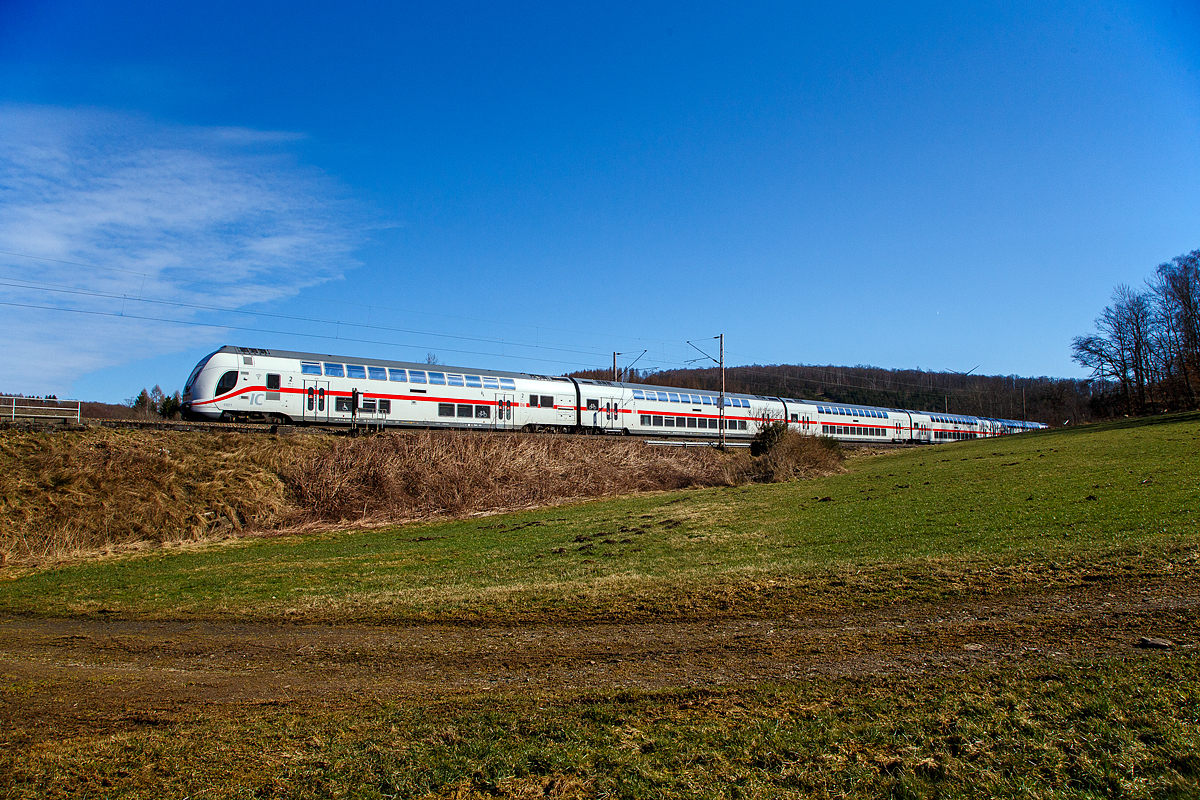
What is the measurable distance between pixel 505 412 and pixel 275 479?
13.9 meters

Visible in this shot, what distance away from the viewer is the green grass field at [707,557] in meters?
8.58

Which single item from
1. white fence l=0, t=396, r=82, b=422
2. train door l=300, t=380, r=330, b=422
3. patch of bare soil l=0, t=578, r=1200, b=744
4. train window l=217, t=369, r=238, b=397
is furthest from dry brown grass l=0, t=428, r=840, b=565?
patch of bare soil l=0, t=578, r=1200, b=744

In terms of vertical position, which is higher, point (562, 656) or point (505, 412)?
point (505, 412)

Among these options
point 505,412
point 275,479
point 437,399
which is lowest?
point 275,479

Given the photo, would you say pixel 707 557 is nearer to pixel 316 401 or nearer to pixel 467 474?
pixel 467 474

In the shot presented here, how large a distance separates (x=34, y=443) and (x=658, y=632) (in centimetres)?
2510

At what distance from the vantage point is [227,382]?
28.4m

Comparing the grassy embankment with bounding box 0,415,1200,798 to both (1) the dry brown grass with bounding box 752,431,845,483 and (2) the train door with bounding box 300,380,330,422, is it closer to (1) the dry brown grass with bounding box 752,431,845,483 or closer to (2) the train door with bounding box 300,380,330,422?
(1) the dry brown grass with bounding box 752,431,845,483

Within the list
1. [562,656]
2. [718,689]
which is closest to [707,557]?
[562,656]

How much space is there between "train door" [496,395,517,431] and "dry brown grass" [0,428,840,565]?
4.42m

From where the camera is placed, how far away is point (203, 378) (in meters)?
28.3

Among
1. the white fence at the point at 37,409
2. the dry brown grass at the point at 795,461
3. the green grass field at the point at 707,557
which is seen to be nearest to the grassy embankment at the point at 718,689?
the green grass field at the point at 707,557

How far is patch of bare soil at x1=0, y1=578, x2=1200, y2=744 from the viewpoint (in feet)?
18.8

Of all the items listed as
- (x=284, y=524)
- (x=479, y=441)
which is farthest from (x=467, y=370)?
(x=284, y=524)
